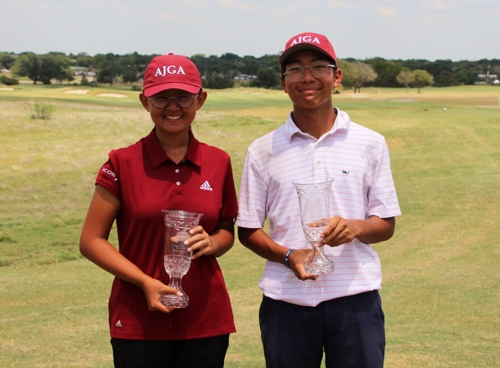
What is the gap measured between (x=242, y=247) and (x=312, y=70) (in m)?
11.4

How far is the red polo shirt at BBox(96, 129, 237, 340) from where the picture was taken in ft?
10.1

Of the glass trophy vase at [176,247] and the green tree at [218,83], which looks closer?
the glass trophy vase at [176,247]

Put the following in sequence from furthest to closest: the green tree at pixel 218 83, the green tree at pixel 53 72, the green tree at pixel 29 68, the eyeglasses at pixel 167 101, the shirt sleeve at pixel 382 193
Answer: the green tree at pixel 218 83 < the green tree at pixel 29 68 < the green tree at pixel 53 72 < the shirt sleeve at pixel 382 193 < the eyeglasses at pixel 167 101

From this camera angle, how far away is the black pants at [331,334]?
10.5 feet

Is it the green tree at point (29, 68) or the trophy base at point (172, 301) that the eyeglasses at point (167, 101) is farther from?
the green tree at point (29, 68)

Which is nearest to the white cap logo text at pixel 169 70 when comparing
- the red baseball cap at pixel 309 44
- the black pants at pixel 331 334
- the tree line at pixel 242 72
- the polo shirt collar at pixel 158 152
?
the polo shirt collar at pixel 158 152

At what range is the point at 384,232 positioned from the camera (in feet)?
10.8

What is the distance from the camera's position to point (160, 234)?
3059 mm

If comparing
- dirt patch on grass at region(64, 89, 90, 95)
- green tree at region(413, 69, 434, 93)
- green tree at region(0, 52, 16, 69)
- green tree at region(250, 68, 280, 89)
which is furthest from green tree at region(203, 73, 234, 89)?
green tree at region(0, 52, 16, 69)

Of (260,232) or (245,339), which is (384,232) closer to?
(260,232)

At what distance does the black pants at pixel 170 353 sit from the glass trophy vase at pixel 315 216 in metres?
0.52

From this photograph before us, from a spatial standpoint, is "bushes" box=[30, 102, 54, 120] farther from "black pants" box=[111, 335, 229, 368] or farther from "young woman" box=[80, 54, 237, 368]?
"black pants" box=[111, 335, 229, 368]

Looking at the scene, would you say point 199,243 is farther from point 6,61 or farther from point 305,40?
point 6,61

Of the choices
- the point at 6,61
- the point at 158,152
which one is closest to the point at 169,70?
the point at 158,152
